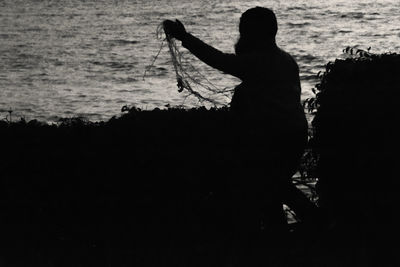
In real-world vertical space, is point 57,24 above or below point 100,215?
below

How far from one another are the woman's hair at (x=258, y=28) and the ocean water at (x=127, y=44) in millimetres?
2838

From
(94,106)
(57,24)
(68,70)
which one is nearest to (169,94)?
(94,106)

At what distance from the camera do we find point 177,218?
19.4 feet

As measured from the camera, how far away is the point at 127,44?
97.7 ft

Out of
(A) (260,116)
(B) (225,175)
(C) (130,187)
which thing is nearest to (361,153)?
(A) (260,116)

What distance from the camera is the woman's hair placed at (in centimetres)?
602

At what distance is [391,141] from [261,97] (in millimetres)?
1171

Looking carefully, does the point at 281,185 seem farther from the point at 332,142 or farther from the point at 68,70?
the point at 68,70

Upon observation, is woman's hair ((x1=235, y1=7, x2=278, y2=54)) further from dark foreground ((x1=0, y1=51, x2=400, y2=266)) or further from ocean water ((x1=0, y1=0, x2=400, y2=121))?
ocean water ((x1=0, y1=0, x2=400, y2=121))

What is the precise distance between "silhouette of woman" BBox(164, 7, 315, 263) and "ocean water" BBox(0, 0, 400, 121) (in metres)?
2.86

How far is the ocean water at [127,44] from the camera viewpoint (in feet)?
60.4

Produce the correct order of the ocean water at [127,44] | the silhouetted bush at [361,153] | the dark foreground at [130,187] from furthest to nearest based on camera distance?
the ocean water at [127,44] → the silhouetted bush at [361,153] → the dark foreground at [130,187]

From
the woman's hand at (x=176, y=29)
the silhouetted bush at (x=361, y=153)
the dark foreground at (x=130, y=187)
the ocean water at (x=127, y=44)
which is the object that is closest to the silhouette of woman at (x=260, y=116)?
the woman's hand at (x=176, y=29)

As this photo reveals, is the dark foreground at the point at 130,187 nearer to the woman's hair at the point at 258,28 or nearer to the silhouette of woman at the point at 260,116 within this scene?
the silhouette of woman at the point at 260,116
